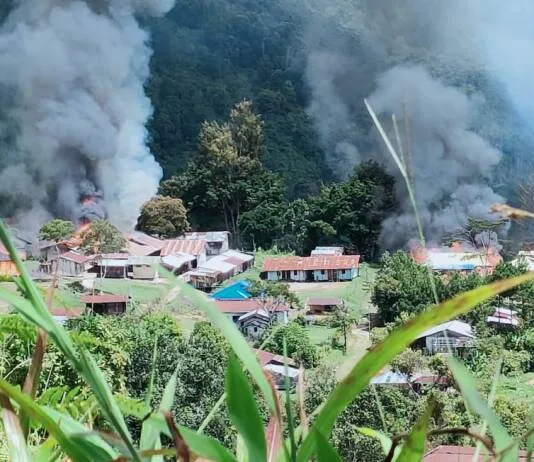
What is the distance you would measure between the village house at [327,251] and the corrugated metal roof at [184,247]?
1.04m

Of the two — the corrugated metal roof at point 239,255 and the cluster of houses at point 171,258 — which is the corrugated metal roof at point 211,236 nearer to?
the cluster of houses at point 171,258

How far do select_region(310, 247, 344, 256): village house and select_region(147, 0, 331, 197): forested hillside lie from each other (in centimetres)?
118

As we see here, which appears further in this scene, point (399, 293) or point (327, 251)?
point (327, 251)

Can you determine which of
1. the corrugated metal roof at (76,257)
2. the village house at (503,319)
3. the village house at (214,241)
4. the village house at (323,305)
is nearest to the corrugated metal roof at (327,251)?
the village house at (214,241)

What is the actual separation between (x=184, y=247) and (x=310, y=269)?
50.2 inches

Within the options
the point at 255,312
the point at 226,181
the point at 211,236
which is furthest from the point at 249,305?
the point at 226,181

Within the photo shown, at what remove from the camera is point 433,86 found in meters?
9.02

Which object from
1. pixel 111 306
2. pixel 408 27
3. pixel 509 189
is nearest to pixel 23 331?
pixel 111 306

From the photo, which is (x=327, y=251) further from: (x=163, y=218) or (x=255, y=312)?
(x=255, y=312)

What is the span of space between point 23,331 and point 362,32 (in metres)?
10.4

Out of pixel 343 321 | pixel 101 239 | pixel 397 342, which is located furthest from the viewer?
pixel 101 239

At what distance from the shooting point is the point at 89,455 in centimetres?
13

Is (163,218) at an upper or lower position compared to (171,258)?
upper

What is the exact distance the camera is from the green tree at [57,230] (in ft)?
24.4
